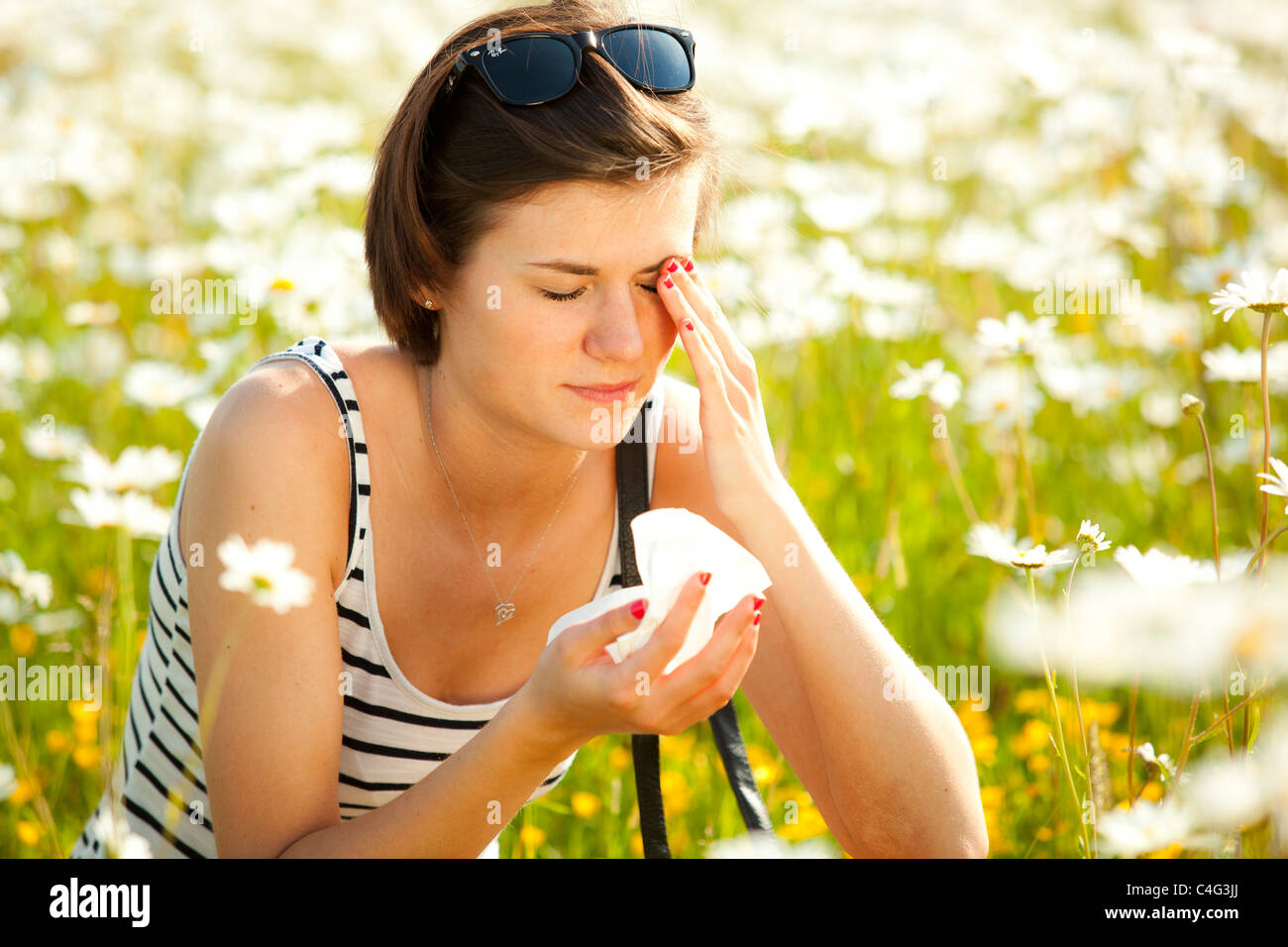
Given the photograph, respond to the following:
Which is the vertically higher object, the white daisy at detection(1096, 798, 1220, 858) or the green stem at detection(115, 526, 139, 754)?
the green stem at detection(115, 526, 139, 754)

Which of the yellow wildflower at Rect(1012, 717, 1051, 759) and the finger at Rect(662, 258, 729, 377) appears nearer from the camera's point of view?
the finger at Rect(662, 258, 729, 377)

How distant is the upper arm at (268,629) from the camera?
1217 millimetres

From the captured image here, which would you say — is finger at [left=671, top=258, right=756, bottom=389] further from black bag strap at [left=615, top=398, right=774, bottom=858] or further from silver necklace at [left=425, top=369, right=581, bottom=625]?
silver necklace at [left=425, top=369, right=581, bottom=625]

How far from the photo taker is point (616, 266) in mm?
1267

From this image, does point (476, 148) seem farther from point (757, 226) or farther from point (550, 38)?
point (757, 226)

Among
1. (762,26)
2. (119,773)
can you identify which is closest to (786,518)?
(119,773)

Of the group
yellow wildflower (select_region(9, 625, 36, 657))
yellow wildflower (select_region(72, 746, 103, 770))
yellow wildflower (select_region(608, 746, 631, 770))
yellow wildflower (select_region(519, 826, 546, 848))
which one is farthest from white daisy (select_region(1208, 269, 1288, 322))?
yellow wildflower (select_region(9, 625, 36, 657))

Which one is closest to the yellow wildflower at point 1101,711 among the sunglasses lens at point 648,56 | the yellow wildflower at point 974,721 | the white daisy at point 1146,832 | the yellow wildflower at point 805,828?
the yellow wildflower at point 974,721

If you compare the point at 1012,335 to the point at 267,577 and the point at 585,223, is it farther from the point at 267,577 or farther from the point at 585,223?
the point at 267,577

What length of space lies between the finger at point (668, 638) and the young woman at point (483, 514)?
5 cm

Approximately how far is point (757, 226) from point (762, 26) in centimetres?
304

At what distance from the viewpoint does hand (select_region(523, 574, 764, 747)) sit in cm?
99

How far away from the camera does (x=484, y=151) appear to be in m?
1.31

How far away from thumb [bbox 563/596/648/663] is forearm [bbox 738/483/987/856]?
1.14 ft
